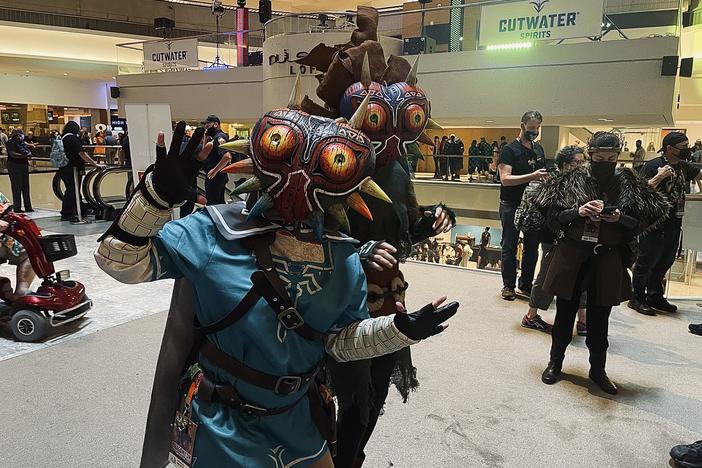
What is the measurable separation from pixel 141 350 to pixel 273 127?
2.82 metres

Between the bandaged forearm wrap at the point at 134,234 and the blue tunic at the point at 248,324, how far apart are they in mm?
51

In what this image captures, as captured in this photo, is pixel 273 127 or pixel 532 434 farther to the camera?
pixel 532 434

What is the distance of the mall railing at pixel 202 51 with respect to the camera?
1262 cm

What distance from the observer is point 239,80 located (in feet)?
41.4

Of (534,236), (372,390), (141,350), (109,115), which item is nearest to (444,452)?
(372,390)

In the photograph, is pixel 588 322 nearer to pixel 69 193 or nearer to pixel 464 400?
pixel 464 400

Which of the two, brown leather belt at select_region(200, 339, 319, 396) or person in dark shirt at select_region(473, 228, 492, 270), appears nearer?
brown leather belt at select_region(200, 339, 319, 396)

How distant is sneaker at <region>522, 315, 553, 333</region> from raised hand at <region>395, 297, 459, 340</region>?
3.21 meters

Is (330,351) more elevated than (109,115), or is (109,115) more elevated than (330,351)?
(109,115)

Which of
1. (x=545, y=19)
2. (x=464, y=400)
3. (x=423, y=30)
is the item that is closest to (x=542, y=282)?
(x=464, y=400)

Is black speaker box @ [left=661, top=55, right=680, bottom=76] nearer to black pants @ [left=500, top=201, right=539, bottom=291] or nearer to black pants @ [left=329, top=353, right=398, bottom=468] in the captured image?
black pants @ [left=500, top=201, right=539, bottom=291]

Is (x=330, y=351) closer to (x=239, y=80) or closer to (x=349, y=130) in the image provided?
(x=349, y=130)

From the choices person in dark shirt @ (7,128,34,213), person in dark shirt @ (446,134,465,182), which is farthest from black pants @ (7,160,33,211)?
person in dark shirt @ (446,134,465,182)

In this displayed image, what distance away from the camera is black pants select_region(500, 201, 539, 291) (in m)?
4.69
